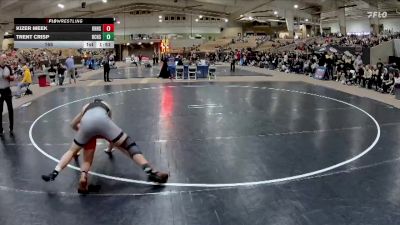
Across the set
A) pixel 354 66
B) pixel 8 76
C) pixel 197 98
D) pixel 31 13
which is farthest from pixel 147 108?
pixel 31 13

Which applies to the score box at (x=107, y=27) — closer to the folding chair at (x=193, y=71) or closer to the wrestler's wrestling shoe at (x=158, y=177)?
the wrestler's wrestling shoe at (x=158, y=177)

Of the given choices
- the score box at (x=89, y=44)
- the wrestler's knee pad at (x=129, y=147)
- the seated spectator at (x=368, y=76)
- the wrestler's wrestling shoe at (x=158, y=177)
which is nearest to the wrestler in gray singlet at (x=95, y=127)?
the wrestler's knee pad at (x=129, y=147)

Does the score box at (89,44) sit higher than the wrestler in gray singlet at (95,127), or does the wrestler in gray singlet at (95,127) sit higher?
the score box at (89,44)

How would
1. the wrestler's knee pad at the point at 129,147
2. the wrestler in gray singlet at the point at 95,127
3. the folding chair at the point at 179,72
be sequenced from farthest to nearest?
the folding chair at the point at 179,72 → the wrestler's knee pad at the point at 129,147 → the wrestler in gray singlet at the point at 95,127

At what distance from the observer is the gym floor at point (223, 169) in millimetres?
5457

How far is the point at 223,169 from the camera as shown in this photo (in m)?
7.45

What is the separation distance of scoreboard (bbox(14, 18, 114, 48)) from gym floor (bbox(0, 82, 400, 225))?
247 centimetres

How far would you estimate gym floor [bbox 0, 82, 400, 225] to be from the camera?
17.9ft

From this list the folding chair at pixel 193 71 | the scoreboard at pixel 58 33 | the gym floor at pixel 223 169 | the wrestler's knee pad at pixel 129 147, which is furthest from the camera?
the folding chair at pixel 193 71

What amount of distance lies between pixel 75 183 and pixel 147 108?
8.27m

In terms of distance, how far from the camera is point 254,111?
552 inches

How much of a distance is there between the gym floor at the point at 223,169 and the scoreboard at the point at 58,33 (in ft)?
8.09

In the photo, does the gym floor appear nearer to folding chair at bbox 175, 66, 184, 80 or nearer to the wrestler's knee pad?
the wrestler's knee pad

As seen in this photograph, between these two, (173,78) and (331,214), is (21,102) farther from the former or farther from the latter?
(331,214)
